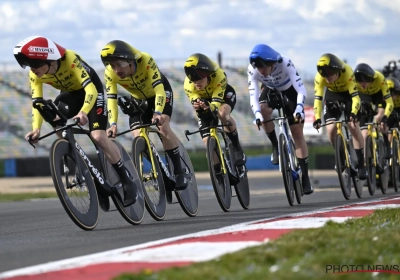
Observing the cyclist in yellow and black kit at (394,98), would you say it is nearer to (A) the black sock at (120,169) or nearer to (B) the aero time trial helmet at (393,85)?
(B) the aero time trial helmet at (393,85)

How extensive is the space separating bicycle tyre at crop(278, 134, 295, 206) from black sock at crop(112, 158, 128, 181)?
289 cm

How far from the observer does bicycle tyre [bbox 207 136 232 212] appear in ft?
35.5

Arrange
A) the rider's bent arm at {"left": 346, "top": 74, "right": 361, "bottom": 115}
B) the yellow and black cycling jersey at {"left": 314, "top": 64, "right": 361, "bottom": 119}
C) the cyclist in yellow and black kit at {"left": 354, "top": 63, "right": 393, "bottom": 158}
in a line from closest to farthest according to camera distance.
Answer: the yellow and black cycling jersey at {"left": 314, "top": 64, "right": 361, "bottom": 119} < the rider's bent arm at {"left": 346, "top": 74, "right": 361, "bottom": 115} < the cyclist in yellow and black kit at {"left": 354, "top": 63, "right": 393, "bottom": 158}

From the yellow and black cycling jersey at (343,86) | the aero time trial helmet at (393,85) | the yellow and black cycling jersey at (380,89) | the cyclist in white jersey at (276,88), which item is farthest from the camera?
the aero time trial helmet at (393,85)

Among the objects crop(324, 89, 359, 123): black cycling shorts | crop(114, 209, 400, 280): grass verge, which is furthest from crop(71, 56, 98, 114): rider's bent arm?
crop(324, 89, 359, 123): black cycling shorts

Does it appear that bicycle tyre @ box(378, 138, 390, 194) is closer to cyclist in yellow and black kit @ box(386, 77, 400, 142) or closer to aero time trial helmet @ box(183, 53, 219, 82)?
cyclist in yellow and black kit @ box(386, 77, 400, 142)

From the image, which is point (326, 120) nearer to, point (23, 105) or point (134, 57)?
point (134, 57)

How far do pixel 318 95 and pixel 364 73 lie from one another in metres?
2.57

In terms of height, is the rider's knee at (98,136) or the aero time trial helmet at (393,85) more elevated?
the aero time trial helmet at (393,85)

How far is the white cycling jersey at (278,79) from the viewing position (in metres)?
11.7

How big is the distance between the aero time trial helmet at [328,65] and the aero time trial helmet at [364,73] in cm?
238

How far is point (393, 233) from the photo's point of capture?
21.3 ft

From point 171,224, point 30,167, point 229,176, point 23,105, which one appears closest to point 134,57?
point 171,224

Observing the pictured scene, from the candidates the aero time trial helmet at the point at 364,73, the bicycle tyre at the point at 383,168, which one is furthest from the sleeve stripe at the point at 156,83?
the bicycle tyre at the point at 383,168
